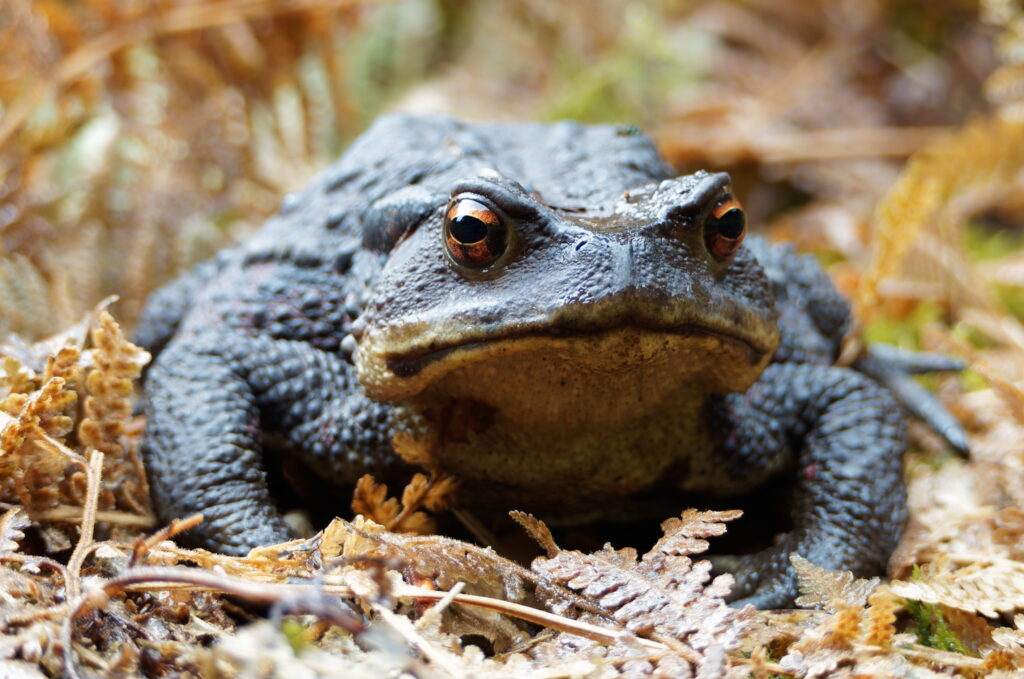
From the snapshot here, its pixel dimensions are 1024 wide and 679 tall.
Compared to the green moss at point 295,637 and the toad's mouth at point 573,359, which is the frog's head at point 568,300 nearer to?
the toad's mouth at point 573,359

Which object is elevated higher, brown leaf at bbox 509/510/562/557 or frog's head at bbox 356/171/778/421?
frog's head at bbox 356/171/778/421

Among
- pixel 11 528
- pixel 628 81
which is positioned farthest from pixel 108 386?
pixel 628 81

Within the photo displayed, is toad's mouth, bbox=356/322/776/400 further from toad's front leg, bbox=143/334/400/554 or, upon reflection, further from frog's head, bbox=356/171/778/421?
toad's front leg, bbox=143/334/400/554

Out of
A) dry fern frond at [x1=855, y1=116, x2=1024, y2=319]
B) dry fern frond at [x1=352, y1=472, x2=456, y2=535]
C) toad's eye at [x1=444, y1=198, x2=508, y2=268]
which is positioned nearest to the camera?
toad's eye at [x1=444, y1=198, x2=508, y2=268]

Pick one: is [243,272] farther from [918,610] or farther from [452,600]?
[918,610]

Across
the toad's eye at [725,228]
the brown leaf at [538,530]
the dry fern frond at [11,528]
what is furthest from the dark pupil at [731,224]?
the dry fern frond at [11,528]

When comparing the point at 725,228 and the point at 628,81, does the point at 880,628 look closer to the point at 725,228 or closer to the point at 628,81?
the point at 725,228

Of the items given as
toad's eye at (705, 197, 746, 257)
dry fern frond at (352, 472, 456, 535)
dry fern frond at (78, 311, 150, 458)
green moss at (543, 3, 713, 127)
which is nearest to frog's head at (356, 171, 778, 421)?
toad's eye at (705, 197, 746, 257)
